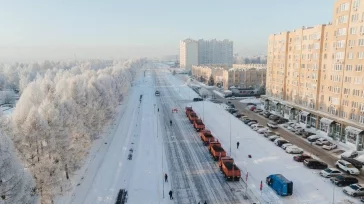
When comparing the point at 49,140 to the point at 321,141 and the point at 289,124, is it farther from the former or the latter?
the point at 289,124

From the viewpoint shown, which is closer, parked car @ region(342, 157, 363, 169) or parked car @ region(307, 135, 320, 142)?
parked car @ region(342, 157, 363, 169)

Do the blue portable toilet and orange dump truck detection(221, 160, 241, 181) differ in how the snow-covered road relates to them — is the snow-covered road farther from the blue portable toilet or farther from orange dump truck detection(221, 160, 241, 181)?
the blue portable toilet

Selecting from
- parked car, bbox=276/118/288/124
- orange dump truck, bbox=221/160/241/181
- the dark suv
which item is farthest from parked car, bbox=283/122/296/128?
orange dump truck, bbox=221/160/241/181

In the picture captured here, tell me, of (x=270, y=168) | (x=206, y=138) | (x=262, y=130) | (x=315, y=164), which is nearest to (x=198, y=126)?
(x=206, y=138)

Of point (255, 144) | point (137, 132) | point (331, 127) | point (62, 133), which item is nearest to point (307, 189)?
point (255, 144)

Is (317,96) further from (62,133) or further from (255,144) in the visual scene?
(62,133)

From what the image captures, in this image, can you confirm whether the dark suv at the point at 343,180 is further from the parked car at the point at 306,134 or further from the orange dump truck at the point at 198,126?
the orange dump truck at the point at 198,126
